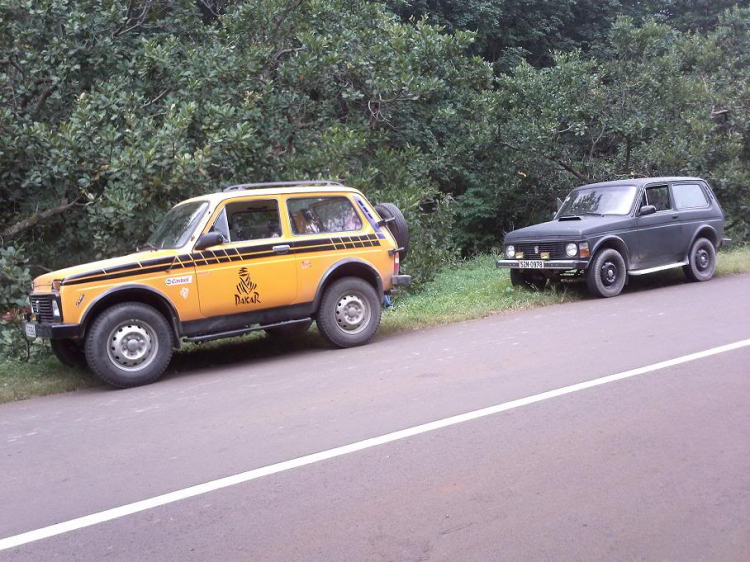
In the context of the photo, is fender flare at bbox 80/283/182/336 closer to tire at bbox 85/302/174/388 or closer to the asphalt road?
tire at bbox 85/302/174/388

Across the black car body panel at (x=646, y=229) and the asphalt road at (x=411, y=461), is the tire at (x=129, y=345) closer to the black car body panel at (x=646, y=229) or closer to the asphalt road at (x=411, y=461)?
the asphalt road at (x=411, y=461)

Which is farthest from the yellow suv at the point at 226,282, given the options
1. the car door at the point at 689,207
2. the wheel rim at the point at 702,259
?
the wheel rim at the point at 702,259

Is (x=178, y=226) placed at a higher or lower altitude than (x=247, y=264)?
higher

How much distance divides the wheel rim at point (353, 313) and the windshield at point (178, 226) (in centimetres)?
201

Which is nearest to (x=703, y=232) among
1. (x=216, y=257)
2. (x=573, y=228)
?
(x=573, y=228)

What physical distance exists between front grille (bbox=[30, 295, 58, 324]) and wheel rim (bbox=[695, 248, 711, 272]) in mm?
10969

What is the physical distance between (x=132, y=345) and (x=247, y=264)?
1.57 meters

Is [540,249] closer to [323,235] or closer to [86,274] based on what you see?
[323,235]

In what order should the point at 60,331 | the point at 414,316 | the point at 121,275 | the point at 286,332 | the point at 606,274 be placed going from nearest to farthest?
the point at 60,331
the point at 121,275
the point at 286,332
the point at 414,316
the point at 606,274

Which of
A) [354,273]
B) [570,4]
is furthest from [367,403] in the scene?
[570,4]

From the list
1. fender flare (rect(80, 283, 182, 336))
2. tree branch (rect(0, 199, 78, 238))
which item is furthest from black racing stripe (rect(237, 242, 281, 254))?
tree branch (rect(0, 199, 78, 238))

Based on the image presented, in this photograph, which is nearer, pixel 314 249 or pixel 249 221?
pixel 249 221

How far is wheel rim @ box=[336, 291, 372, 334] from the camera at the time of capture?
9891mm

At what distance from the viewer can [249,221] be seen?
9.38 m
